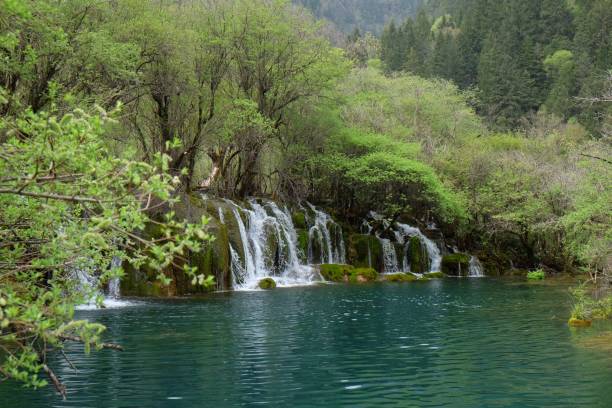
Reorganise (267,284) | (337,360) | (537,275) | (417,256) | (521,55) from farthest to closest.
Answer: (521,55), (417,256), (537,275), (267,284), (337,360)

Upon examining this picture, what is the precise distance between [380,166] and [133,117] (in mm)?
19293

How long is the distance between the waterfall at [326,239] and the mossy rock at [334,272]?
2.26 m

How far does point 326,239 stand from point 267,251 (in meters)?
6.82

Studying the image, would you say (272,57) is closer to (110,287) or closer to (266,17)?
(266,17)

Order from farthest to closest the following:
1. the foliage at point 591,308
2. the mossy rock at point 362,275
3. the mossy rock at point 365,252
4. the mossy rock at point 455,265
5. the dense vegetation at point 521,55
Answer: the dense vegetation at point 521,55
the mossy rock at point 455,265
the mossy rock at point 365,252
the mossy rock at point 362,275
the foliage at point 591,308

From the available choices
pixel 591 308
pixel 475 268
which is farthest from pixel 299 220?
pixel 591 308

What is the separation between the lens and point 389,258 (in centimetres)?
4944

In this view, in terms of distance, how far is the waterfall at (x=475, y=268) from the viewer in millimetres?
51013

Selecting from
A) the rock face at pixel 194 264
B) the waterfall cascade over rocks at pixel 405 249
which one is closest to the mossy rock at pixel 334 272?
the waterfall cascade over rocks at pixel 405 249

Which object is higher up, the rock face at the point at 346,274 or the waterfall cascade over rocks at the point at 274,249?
the waterfall cascade over rocks at the point at 274,249

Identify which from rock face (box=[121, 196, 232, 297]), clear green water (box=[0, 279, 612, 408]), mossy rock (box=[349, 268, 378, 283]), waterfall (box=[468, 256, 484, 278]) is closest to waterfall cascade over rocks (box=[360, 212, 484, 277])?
waterfall (box=[468, 256, 484, 278])

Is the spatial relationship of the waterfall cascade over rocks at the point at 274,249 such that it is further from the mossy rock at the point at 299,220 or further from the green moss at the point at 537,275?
the green moss at the point at 537,275

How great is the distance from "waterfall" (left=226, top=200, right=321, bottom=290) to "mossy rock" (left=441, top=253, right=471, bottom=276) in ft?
42.7

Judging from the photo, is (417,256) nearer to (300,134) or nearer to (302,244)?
(302,244)
